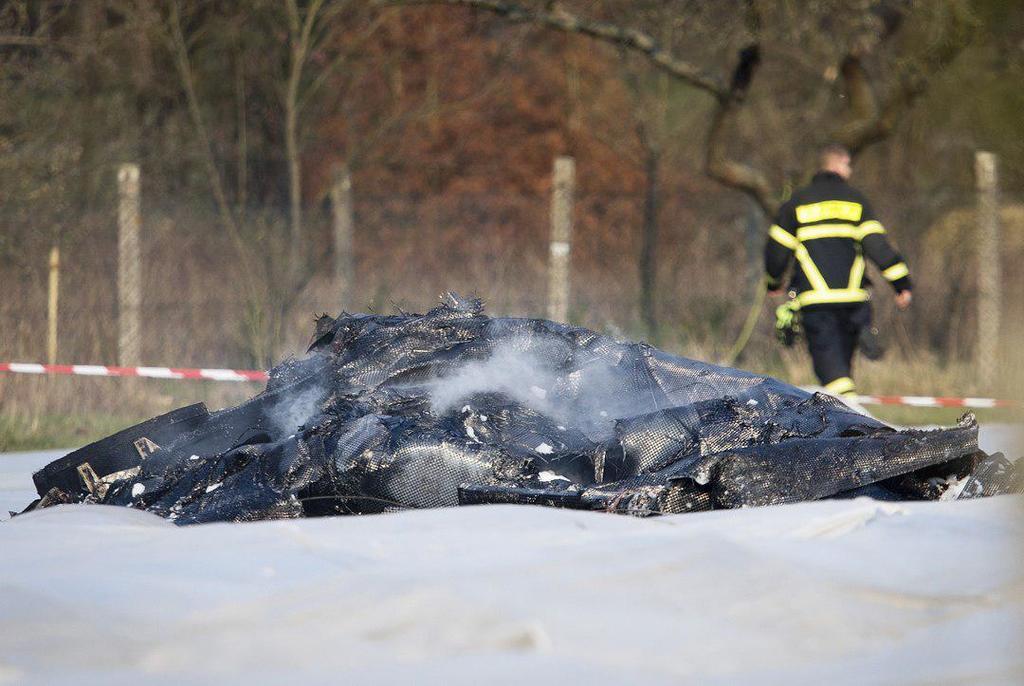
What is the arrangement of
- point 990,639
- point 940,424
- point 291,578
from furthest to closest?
1. point 940,424
2. point 291,578
3. point 990,639

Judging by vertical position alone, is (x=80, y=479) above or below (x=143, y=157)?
below

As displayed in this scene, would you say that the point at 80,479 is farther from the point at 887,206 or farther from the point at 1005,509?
the point at 887,206

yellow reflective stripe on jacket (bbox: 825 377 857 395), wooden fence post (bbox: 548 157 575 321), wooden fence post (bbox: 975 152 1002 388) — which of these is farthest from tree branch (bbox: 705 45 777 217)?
yellow reflective stripe on jacket (bbox: 825 377 857 395)

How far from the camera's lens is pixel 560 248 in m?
11.0

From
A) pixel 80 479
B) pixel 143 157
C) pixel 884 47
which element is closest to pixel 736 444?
pixel 80 479

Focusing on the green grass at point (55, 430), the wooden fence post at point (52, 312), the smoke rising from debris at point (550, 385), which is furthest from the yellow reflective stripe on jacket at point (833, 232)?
the wooden fence post at point (52, 312)

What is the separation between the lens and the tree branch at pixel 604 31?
41.2 feet

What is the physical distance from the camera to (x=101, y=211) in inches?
474

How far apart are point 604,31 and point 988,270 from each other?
433 cm

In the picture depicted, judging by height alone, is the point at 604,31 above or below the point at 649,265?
above

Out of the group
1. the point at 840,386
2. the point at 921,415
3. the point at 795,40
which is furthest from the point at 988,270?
the point at 840,386

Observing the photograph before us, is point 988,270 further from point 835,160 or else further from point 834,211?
point 834,211

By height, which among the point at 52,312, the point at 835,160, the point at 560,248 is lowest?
the point at 52,312

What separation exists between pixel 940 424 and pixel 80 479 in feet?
22.4
